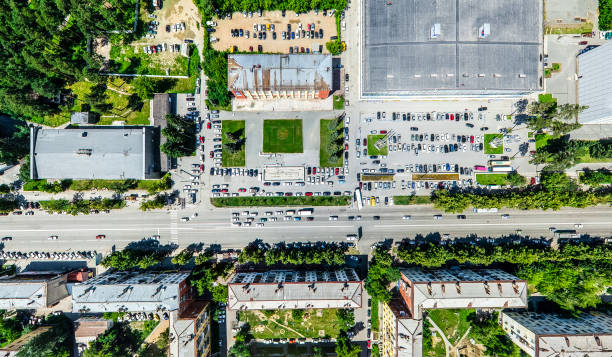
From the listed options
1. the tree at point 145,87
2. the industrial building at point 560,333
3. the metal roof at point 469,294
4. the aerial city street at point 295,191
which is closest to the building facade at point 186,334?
the aerial city street at point 295,191

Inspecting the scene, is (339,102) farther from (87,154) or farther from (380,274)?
(87,154)

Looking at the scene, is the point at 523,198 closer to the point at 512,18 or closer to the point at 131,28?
the point at 512,18

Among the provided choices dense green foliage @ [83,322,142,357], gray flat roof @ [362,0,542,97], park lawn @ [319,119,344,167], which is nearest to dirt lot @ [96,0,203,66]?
park lawn @ [319,119,344,167]

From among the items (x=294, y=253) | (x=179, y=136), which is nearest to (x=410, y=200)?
(x=294, y=253)

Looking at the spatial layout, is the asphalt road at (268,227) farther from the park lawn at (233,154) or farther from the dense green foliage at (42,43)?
the dense green foliage at (42,43)

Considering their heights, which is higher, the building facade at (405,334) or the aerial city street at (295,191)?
the aerial city street at (295,191)

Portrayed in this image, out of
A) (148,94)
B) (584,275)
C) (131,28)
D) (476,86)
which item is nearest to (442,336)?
(584,275)

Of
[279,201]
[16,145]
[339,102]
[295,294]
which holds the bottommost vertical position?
[295,294]
